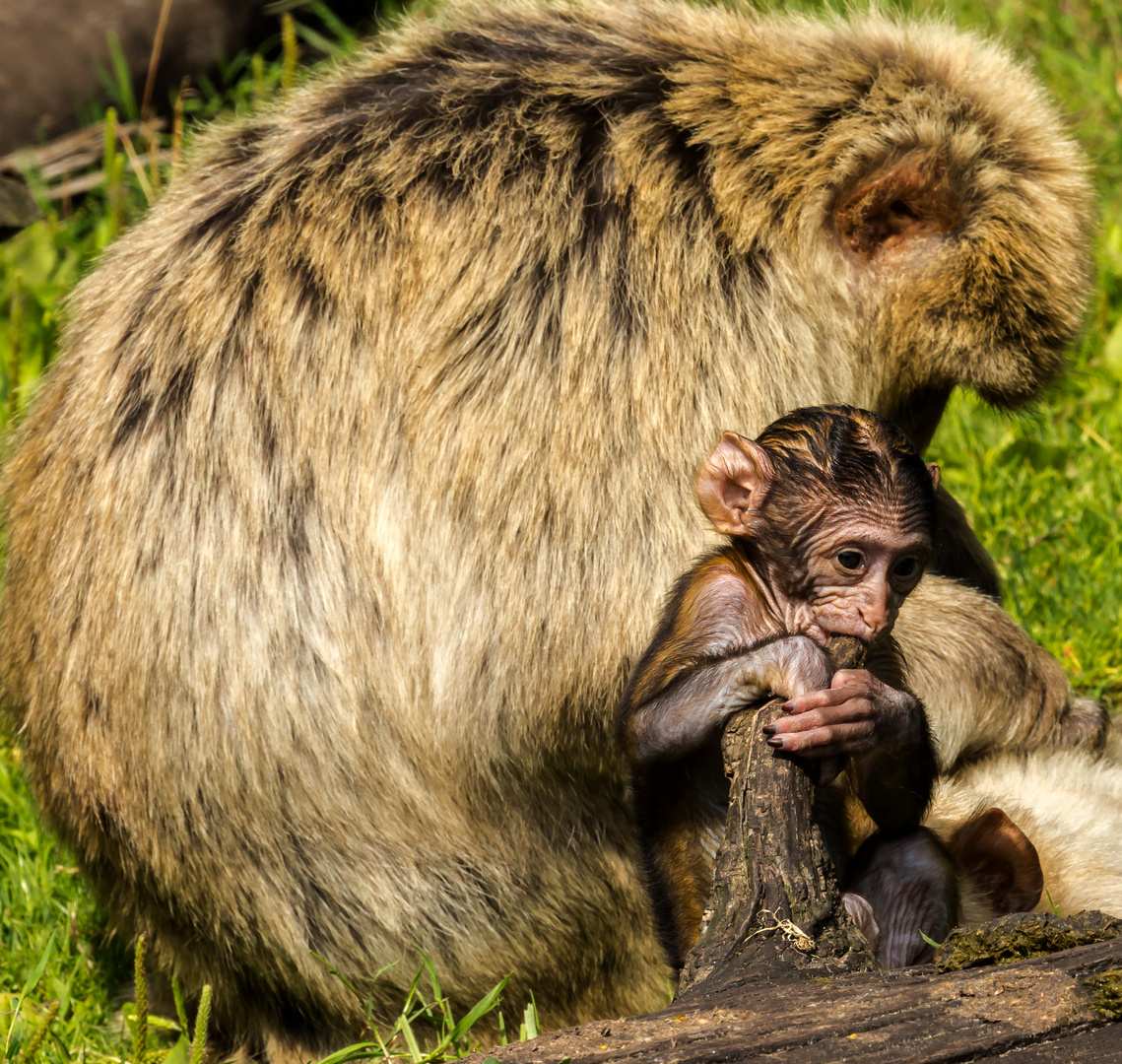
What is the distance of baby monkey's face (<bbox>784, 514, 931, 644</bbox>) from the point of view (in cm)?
269

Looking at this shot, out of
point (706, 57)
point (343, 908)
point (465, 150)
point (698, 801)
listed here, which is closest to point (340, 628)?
point (343, 908)

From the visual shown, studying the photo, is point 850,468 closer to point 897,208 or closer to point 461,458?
point 461,458

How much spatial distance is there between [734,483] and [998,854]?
38.4 inches

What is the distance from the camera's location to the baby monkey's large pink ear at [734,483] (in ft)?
9.16

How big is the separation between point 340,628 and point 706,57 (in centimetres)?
167

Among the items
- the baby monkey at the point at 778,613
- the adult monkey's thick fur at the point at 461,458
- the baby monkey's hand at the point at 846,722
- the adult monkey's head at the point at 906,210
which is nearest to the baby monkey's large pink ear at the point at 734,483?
the baby monkey at the point at 778,613

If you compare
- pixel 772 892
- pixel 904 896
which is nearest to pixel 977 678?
pixel 904 896

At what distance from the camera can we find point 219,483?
10.3ft

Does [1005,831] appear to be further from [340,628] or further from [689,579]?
[340,628]

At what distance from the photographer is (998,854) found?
9.85 feet

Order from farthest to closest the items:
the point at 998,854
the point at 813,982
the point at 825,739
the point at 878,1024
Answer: the point at 998,854, the point at 825,739, the point at 813,982, the point at 878,1024

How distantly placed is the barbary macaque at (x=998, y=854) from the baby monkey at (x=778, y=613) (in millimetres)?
107

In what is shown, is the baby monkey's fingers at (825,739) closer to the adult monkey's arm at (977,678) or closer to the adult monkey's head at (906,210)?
the adult monkey's arm at (977,678)

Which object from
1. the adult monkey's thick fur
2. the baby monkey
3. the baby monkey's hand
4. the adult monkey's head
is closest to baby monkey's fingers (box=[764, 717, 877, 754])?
the baby monkey's hand
